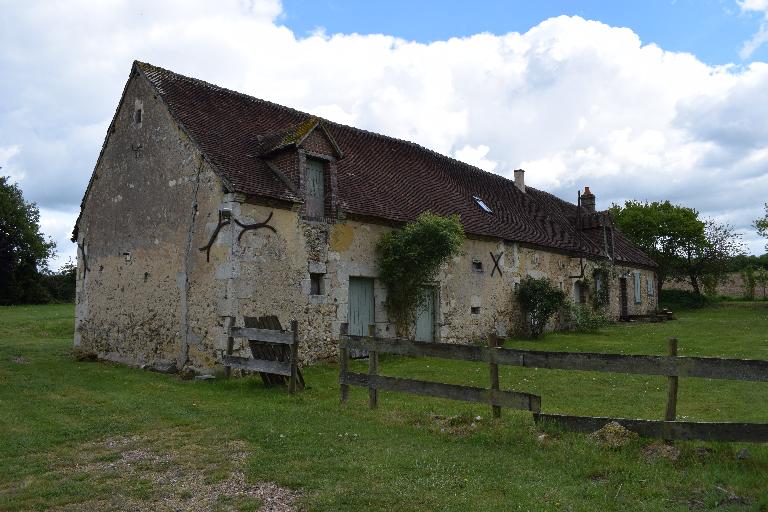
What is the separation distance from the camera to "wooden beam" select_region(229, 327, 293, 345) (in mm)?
9273

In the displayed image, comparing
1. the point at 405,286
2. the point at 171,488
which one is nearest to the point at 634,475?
the point at 171,488

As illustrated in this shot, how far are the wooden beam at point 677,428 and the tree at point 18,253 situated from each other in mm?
40425

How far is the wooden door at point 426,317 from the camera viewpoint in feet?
52.2

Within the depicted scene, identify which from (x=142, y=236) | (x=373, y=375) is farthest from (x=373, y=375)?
(x=142, y=236)

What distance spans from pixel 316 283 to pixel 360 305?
152 cm

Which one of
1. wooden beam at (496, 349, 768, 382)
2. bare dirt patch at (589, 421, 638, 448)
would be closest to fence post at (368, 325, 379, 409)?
wooden beam at (496, 349, 768, 382)

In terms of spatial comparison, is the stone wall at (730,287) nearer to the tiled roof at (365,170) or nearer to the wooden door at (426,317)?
the tiled roof at (365,170)

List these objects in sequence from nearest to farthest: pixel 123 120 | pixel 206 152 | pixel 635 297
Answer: pixel 206 152
pixel 123 120
pixel 635 297

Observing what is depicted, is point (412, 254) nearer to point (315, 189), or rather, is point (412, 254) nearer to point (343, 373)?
point (315, 189)

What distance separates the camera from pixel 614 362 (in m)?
5.77

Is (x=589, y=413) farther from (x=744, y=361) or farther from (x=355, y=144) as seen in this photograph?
(x=355, y=144)

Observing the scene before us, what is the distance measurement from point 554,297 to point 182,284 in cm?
1250

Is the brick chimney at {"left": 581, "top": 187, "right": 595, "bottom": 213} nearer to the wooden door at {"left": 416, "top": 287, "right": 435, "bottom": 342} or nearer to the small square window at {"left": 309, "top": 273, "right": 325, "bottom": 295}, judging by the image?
the wooden door at {"left": 416, "top": 287, "right": 435, "bottom": 342}

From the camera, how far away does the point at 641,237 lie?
131ft
